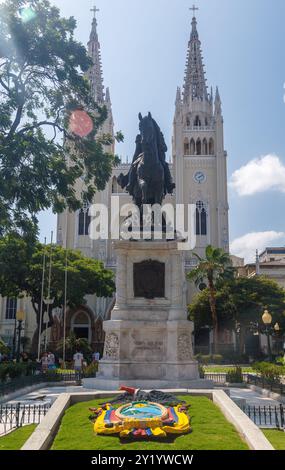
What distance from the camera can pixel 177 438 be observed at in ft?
23.2

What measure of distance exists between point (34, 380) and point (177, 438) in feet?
43.9

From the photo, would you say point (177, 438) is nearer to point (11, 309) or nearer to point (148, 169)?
point (148, 169)

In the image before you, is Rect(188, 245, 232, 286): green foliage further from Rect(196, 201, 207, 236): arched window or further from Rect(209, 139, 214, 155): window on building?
Rect(209, 139, 214, 155): window on building

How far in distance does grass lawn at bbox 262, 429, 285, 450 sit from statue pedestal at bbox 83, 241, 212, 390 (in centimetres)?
327

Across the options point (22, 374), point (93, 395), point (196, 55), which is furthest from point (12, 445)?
point (196, 55)

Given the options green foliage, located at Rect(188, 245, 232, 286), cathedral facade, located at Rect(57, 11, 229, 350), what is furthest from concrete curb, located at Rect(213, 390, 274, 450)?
cathedral facade, located at Rect(57, 11, 229, 350)

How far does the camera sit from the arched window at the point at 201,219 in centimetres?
5978

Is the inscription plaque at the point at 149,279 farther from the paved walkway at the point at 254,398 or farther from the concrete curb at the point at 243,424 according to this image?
the concrete curb at the point at 243,424

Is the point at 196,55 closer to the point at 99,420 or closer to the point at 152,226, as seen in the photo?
the point at 152,226

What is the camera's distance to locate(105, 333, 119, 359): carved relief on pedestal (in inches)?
507

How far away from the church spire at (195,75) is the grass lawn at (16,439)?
6107 centimetres

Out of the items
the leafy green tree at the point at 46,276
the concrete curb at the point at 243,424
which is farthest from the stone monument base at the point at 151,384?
the leafy green tree at the point at 46,276

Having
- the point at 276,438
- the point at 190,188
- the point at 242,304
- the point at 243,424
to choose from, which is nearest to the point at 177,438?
the point at 243,424
